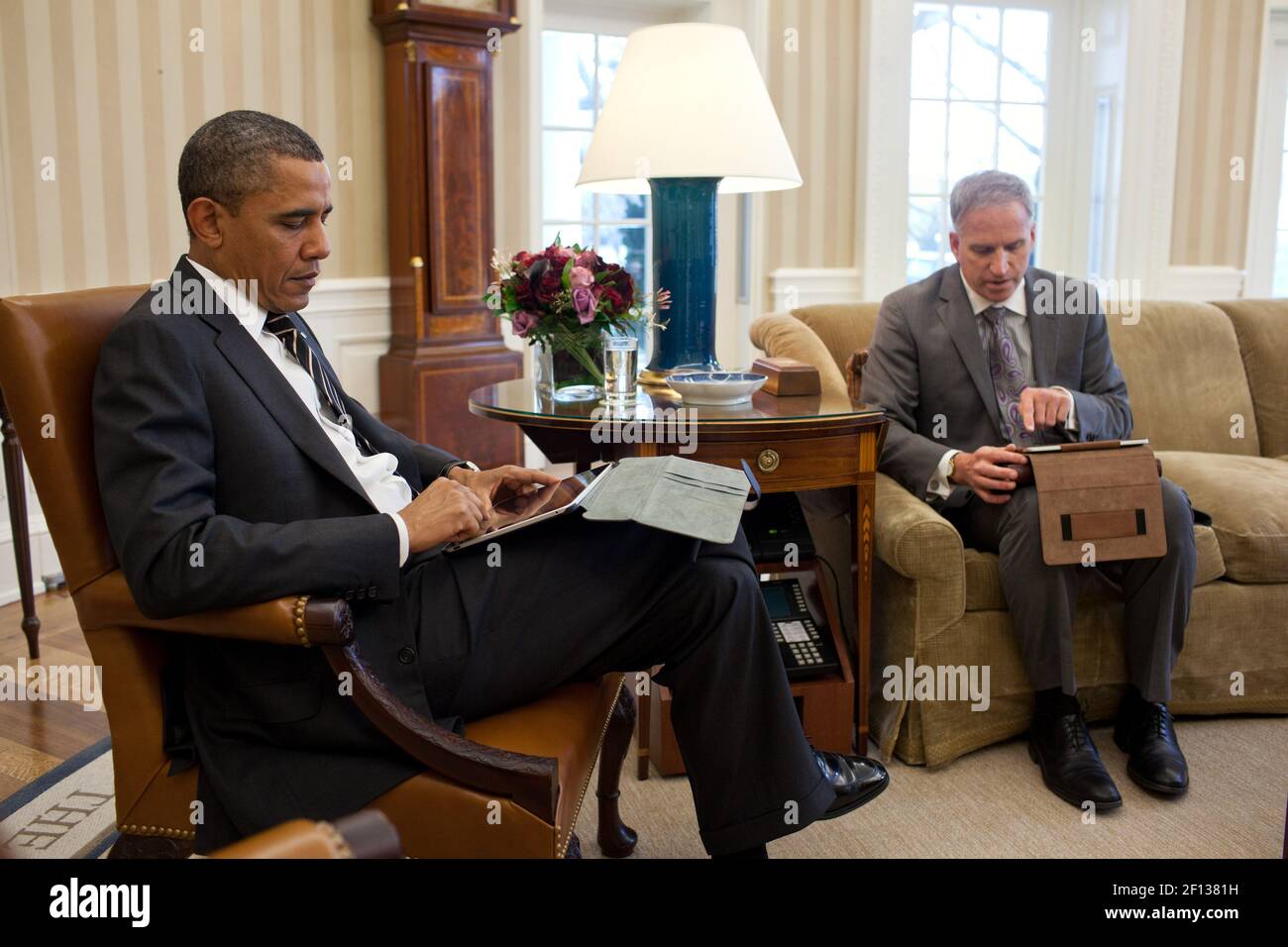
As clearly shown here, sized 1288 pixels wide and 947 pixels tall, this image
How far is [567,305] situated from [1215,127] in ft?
13.7

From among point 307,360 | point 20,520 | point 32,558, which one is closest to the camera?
point 307,360

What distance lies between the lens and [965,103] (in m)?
5.19

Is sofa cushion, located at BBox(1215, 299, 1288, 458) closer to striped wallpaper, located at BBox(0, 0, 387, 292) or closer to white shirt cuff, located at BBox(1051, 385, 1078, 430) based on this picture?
white shirt cuff, located at BBox(1051, 385, 1078, 430)

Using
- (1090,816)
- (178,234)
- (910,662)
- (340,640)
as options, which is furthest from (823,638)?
(178,234)

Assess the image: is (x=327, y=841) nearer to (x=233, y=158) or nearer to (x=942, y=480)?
(x=233, y=158)

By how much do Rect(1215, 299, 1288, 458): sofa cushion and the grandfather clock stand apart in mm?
2481

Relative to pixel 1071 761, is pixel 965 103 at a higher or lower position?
higher

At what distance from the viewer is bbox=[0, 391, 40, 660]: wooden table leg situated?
9.85 feet

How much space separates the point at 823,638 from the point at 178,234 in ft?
8.74

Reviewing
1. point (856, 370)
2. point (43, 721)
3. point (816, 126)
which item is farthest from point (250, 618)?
point (816, 126)

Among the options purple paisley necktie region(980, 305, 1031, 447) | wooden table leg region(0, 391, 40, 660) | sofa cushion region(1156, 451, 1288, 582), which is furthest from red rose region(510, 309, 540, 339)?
sofa cushion region(1156, 451, 1288, 582)

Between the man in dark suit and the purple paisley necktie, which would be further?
the purple paisley necktie

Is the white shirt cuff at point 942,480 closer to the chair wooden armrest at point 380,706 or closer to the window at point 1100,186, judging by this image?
the chair wooden armrest at point 380,706

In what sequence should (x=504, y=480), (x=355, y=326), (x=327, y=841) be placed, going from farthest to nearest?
(x=355, y=326) < (x=504, y=480) < (x=327, y=841)
